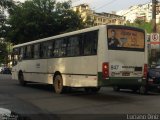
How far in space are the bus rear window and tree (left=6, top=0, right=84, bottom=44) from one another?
86.0 feet

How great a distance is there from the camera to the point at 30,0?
150 feet

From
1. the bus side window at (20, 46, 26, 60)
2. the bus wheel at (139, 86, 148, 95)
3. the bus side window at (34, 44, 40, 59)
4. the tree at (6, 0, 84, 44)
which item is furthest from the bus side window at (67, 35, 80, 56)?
the tree at (6, 0, 84, 44)

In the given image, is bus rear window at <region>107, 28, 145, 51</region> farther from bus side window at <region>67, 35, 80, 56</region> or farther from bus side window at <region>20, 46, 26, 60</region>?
bus side window at <region>20, 46, 26, 60</region>

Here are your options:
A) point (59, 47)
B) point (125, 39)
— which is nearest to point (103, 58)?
point (125, 39)

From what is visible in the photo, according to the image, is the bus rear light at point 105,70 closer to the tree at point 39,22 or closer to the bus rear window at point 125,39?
the bus rear window at point 125,39

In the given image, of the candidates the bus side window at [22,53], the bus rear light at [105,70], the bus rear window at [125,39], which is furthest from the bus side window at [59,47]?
the bus side window at [22,53]

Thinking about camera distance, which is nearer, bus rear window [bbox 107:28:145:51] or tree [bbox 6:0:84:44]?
bus rear window [bbox 107:28:145:51]

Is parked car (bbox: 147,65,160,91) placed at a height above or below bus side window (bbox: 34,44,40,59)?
below

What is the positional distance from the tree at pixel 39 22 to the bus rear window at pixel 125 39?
86.0 ft

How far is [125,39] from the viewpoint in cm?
1708

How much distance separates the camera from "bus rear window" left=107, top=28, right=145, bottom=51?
16.8 m

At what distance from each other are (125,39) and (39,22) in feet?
92.1

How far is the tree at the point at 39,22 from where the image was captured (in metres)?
43.8

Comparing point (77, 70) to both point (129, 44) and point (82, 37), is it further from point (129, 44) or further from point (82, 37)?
point (129, 44)
